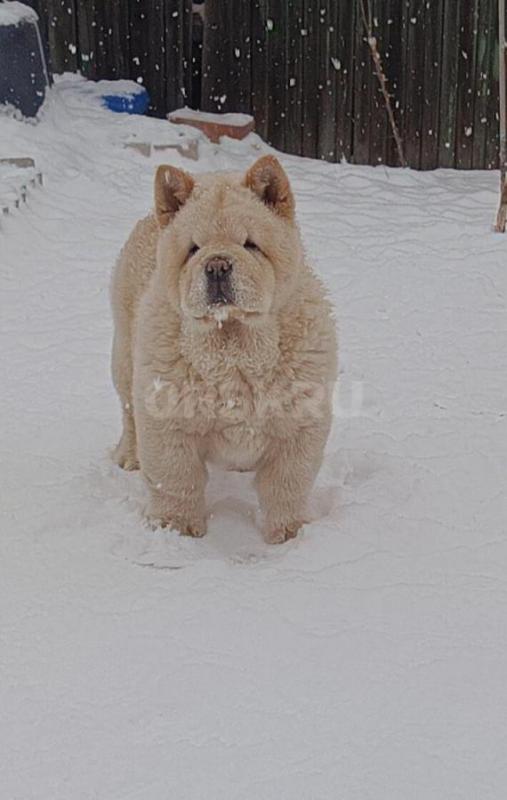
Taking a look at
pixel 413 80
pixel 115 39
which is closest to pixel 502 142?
pixel 413 80

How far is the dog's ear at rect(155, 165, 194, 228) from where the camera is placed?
3900 mm

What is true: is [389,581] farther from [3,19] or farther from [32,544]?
[3,19]

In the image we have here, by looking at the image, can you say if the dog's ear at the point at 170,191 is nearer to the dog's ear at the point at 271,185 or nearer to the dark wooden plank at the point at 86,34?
the dog's ear at the point at 271,185

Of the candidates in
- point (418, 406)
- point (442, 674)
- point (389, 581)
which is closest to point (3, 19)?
point (418, 406)

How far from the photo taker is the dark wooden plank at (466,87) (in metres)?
10.4

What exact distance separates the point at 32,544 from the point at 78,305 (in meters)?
3.19

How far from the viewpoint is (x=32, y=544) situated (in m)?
4.03

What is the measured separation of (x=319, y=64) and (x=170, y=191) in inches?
282

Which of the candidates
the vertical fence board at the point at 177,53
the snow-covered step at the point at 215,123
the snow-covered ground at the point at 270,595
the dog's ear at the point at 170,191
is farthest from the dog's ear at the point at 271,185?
the vertical fence board at the point at 177,53

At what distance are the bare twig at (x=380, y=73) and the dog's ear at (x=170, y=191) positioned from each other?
6.87 m

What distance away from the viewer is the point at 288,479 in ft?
13.5

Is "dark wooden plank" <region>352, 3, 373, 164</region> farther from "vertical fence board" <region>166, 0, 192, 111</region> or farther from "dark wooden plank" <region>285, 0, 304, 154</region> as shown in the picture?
"vertical fence board" <region>166, 0, 192, 111</region>

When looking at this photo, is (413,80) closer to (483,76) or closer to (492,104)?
(483,76)

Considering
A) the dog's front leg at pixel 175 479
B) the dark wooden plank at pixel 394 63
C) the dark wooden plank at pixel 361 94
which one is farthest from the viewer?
the dark wooden plank at pixel 361 94
